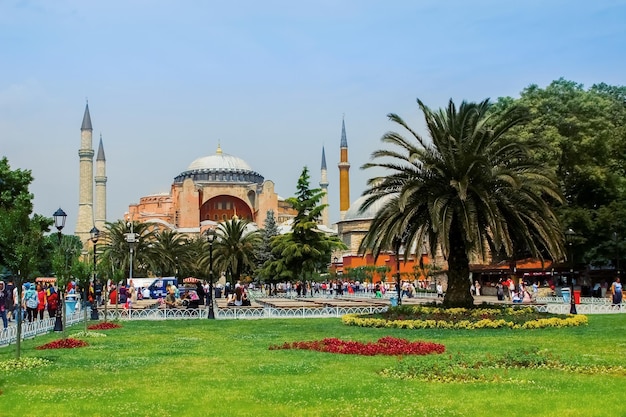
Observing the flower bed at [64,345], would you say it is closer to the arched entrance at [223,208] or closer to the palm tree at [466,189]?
the palm tree at [466,189]

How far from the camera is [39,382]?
8.73 metres

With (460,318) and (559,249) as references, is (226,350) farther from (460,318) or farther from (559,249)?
(559,249)

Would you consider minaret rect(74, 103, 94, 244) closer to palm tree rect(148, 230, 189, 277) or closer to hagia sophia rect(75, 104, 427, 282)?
hagia sophia rect(75, 104, 427, 282)

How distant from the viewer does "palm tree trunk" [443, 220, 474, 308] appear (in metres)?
17.8

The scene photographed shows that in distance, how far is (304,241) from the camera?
39.9m

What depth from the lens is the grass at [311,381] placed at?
22.5 feet

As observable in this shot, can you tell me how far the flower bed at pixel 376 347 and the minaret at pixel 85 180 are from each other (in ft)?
210

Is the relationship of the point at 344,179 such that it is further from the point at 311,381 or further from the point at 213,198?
the point at 311,381

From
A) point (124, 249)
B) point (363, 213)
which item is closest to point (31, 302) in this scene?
point (124, 249)

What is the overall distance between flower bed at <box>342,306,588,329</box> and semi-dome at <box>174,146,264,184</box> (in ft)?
243

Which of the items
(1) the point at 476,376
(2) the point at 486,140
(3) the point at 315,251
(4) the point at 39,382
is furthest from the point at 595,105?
(4) the point at 39,382

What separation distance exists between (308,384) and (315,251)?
3120cm

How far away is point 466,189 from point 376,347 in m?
6.40

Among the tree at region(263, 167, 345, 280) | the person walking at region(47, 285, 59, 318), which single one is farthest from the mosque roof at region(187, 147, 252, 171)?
the person walking at region(47, 285, 59, 318)
